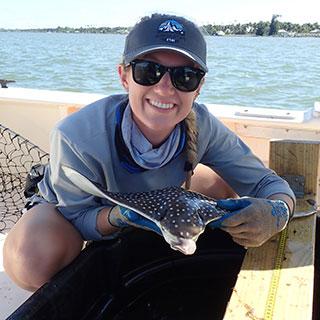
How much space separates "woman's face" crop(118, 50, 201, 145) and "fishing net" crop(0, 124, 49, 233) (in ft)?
6.03

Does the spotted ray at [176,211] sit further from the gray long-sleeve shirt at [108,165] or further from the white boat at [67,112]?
the white boat at [67,112]

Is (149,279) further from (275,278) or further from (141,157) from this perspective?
(275,278)

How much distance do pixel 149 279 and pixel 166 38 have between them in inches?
45.7

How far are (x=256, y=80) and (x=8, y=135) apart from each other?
345 inches

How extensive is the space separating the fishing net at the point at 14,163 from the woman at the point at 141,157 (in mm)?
1561

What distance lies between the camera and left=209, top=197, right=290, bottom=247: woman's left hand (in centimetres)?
172

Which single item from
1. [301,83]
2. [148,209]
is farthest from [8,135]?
[301,83]

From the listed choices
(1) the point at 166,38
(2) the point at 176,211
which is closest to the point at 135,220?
(2) the point at 176,211

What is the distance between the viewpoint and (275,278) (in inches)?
66.7

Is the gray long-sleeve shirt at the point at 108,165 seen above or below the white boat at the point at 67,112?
above

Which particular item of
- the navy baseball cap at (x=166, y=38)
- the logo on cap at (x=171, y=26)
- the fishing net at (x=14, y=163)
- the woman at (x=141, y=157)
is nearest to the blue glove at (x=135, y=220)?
the woman at (x=141, y=157)

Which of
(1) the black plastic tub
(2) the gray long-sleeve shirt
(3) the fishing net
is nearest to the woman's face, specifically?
(2) the gray long-sleeve shirt

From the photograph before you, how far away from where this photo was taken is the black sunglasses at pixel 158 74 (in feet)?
6.02

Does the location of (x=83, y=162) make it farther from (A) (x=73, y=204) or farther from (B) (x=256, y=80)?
(B) (x=256, y=80)
